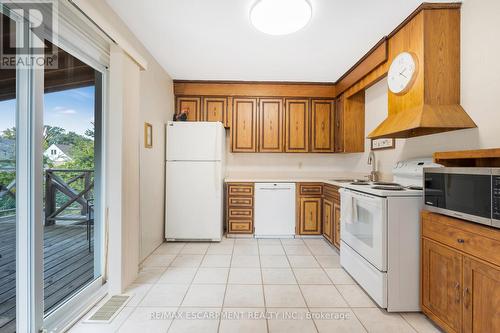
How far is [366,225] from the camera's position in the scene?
2104 millimetres

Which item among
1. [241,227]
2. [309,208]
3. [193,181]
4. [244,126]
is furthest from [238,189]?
[309,208]

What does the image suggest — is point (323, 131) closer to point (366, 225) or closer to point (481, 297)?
point (366, 225)

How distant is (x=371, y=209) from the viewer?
200cm

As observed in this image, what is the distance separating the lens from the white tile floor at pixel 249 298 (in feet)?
5.49

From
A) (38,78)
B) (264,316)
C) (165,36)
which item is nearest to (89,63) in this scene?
(38,78)

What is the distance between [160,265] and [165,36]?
8.24 feet

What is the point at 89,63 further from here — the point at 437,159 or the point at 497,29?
the point at 497,29

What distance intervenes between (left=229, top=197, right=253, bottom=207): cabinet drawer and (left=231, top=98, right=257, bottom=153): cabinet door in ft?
2.68

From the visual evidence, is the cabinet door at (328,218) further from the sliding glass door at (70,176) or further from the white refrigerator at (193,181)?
the sliding glass door at (70,176)

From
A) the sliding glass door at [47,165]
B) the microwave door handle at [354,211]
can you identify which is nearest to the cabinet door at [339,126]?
the microwave door handle at [354,211]

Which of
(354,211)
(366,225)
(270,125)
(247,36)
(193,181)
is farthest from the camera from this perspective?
(270,125)

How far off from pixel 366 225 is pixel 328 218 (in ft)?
4.32

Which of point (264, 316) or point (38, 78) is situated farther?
point (264, 316)

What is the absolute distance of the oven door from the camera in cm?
185
